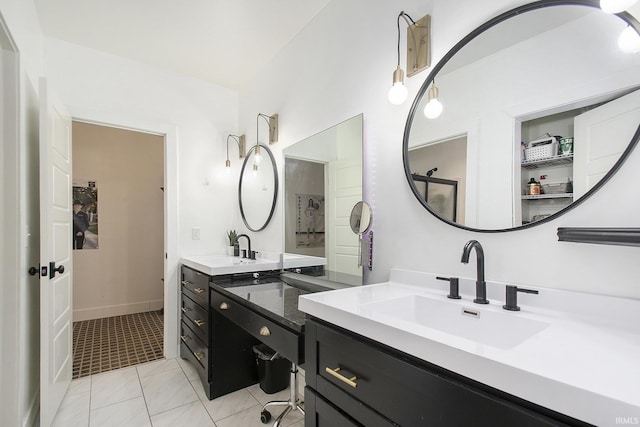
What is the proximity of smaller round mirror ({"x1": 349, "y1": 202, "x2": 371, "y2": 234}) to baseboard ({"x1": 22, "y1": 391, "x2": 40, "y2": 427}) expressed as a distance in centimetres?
208

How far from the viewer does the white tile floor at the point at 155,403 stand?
1.85 metres

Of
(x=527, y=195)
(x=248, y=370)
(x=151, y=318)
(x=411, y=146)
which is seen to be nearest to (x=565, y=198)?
(x=527, y=195)

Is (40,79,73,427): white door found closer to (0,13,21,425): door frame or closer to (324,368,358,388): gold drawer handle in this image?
(0,13,21,425): door frame

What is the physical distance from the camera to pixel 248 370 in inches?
88.4

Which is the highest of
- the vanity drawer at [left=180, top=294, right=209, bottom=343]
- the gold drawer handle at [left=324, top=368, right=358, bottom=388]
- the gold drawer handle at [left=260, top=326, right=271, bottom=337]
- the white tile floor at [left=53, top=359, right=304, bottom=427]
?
the gold drawer handle at [left=324, top=368, right=358, bottom=388]

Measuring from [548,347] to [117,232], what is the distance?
14.6 ft

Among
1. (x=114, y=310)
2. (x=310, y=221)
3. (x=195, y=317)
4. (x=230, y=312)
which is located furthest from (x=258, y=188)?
(x=114, y=310)

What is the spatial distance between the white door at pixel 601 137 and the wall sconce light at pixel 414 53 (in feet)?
2.13

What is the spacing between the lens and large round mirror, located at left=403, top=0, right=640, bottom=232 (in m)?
0.90

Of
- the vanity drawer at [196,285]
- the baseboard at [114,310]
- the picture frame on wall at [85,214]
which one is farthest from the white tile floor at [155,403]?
the picture frame on wall at [85,214]

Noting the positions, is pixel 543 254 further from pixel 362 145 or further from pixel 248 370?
pixel 248 370

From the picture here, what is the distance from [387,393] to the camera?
2.70ft

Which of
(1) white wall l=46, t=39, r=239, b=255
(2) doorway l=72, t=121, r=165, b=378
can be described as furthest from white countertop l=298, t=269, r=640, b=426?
(2) doorway l=72, t=121, r=165, b=378

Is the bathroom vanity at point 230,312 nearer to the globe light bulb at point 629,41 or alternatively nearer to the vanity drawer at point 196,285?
the vanity drawer at point 196,285
